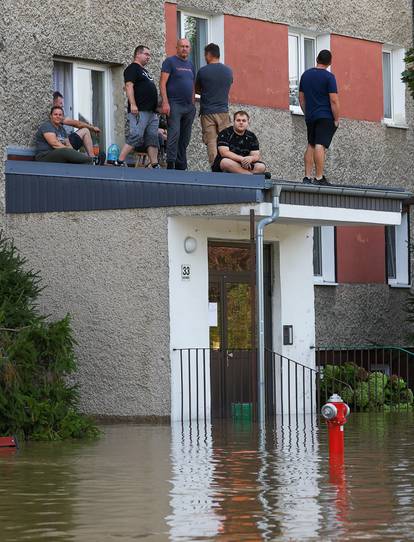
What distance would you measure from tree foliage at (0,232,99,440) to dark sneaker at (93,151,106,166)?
467cm

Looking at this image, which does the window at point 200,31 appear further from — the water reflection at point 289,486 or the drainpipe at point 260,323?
the water reflection at point 289,486

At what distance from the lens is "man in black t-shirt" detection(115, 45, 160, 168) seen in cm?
2412

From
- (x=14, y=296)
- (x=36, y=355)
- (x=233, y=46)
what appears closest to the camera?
(x=36, y=355)

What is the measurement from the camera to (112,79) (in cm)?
2653

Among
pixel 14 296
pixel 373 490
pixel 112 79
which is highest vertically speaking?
pixel 112 79

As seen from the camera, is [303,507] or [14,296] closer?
[303,507]

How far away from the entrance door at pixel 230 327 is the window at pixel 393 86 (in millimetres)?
8423

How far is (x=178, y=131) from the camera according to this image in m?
24.0

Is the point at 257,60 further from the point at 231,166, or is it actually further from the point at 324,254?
the point at 231,166

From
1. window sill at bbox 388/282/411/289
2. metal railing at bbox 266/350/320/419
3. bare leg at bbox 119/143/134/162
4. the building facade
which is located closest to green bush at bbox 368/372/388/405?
metal railing at bbox 266/350/320/419

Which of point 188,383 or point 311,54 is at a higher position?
point 311,54

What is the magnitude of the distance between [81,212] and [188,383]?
3.02 metres

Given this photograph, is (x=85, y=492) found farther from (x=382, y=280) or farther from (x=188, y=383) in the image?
(x=382, y=280)

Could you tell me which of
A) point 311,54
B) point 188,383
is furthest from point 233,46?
point 188,383
